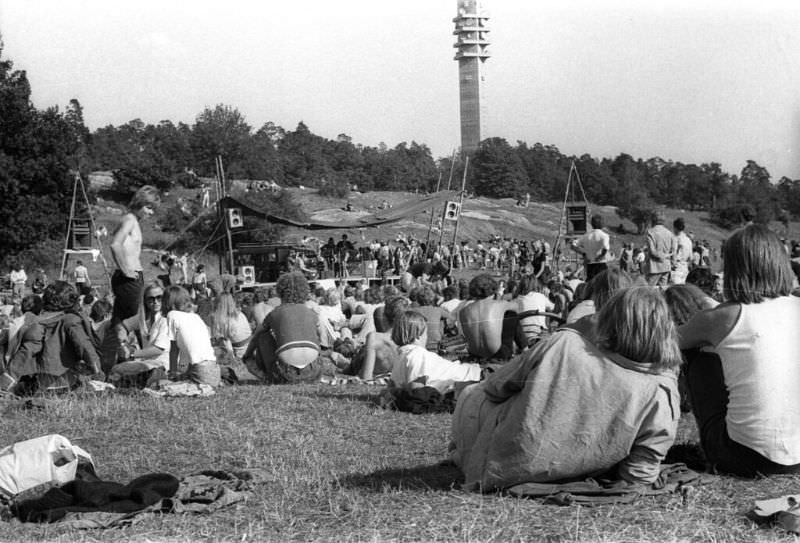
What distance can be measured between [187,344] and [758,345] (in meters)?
5.06

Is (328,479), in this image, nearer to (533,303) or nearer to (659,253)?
(533,303)

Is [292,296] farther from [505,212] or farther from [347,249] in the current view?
[505,212]

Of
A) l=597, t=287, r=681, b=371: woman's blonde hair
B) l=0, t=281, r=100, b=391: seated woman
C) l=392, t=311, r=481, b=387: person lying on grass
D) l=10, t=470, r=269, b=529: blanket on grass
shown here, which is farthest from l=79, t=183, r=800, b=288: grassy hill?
l=597, t=287, r=681, b=371: woman's blonde hair

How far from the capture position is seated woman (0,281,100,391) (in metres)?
8.03

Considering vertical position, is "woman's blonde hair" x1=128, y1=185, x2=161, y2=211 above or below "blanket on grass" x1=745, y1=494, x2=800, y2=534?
above

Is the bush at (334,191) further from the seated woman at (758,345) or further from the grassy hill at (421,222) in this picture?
the seated woman at (758,345)

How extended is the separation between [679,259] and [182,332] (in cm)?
767

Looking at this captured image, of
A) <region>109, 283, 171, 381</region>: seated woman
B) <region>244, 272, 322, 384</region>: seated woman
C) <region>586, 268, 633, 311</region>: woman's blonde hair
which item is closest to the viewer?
<region>586, 268, 633, 311</region>: woman's blonde hair

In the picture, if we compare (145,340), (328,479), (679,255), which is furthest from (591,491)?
(679,255)

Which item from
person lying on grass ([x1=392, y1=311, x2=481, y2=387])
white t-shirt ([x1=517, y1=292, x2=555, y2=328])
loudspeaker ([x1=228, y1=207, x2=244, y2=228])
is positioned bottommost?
person lying on grass ([x1=392, y1=311, x2=481, y2=387])

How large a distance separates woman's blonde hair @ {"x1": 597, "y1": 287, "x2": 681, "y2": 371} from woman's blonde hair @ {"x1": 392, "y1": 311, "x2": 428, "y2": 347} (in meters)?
3.74

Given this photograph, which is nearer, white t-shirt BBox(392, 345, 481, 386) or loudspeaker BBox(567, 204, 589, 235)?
white t-shirt BBox(392, 345, 481, 386)

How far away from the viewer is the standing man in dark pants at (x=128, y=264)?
9.48 m

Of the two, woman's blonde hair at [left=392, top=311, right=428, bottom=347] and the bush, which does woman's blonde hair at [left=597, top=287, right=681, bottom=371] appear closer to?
woman's blonde hair at [left=392, top=311, right=428, bottom=347]
